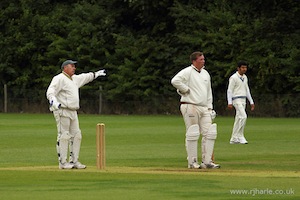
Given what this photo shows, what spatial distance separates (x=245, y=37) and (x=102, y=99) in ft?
29.4

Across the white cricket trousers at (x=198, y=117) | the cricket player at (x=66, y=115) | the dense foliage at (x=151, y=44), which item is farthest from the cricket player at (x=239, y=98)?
the dense foliage at (x=151, y=44)

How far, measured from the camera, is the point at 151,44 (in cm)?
6112

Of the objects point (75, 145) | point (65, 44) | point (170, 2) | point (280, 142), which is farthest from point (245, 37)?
point (75, 145)

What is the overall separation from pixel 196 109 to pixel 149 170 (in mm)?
1718

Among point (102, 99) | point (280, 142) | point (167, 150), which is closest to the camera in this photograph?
point (167, 150)

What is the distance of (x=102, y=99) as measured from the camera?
61.0 metres

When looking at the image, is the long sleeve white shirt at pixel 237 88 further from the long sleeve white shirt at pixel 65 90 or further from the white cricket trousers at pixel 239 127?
the long sleeve white shirt at pixel 65 90

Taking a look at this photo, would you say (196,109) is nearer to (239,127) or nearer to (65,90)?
(65,90)

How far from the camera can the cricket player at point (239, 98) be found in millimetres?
30219

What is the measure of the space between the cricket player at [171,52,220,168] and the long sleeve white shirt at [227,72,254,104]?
9.20 m

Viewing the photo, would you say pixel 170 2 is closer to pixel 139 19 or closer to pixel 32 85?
pixel 139 19

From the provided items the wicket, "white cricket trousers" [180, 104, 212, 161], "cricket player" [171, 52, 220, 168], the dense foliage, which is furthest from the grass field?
the dense foliage

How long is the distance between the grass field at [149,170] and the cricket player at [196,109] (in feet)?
1.56

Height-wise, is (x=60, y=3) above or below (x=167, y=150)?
above
